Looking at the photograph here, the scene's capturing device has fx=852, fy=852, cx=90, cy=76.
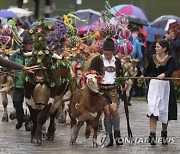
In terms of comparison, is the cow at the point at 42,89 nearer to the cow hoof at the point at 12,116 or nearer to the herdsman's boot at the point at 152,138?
the herdsman's boot at the point at 152,138

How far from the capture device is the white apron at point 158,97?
14789mm

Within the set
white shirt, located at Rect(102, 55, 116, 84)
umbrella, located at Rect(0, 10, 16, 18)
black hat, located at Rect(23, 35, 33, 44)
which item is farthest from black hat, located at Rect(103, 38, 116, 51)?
umbrella, located at Rect(0, 10, 16, 18)

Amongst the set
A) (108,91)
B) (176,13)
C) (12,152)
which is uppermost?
(176,13)

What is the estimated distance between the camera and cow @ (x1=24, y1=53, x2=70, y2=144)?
47.4 feet

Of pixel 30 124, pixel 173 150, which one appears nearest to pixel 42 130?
pixel 30 124

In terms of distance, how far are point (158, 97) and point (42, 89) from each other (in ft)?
6.65

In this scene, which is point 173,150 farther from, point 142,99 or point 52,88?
point 142,99

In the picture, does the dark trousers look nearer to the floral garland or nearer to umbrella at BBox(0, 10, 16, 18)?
the floral garland

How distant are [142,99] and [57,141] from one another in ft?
34.1

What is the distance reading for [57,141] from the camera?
49.9 feet

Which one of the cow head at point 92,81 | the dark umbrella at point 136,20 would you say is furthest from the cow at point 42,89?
the dark umbrella at point 136,20

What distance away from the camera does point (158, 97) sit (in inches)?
583

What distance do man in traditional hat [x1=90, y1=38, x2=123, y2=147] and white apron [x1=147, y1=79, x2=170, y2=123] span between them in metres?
0.63

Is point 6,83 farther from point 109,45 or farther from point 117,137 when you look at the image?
point 109,45
